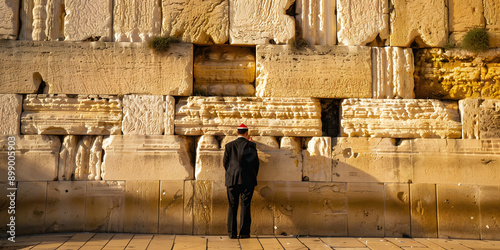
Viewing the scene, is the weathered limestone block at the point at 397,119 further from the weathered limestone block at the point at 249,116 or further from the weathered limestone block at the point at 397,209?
the weathered limestone block at the point at 397,209

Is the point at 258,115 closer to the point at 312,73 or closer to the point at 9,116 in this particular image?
A: the point at 312,73

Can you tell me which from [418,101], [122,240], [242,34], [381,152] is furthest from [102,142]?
[418,101]

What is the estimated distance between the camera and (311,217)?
5.81 metres

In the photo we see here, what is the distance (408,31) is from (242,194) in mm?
3450

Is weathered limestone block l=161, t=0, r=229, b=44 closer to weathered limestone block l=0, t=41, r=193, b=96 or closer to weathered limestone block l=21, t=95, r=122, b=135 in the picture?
weathered limestone block l=0, t=41, r=193, b=96

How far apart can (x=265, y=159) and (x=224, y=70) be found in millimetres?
1489

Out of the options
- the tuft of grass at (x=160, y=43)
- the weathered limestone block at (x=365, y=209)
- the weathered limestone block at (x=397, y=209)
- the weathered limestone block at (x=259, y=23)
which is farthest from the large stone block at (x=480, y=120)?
the tuft of grass at (x=160, y=43)

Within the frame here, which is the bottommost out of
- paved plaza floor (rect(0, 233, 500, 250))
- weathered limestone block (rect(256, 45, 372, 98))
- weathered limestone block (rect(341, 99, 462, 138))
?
paved plaza floor (rect(0, 233, 500, 250))

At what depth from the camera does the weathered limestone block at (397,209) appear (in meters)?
5.82

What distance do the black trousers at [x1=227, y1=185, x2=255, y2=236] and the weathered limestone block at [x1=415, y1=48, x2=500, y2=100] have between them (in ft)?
10.1

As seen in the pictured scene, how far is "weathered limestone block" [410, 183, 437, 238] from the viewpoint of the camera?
581 centimetres

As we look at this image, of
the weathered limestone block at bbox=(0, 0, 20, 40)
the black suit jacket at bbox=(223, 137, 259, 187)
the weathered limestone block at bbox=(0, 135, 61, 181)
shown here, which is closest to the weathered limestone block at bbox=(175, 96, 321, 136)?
the black suit jacket at bbox=(223, 137, 259, 187)

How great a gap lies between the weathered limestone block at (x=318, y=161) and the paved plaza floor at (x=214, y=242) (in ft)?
2.81

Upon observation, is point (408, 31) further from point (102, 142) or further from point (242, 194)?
point (102, 142)
